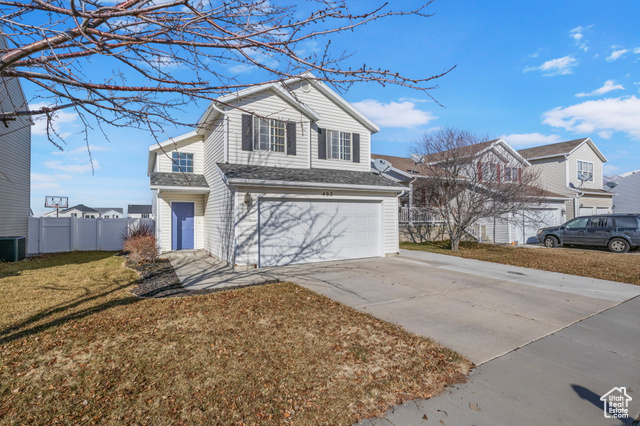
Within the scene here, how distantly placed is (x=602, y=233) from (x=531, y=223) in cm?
397

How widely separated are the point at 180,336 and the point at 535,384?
421cm

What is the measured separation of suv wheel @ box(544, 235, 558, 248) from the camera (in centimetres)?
1549

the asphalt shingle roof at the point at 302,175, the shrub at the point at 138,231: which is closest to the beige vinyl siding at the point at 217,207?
the asphalt shingle roof at the point at 302,175

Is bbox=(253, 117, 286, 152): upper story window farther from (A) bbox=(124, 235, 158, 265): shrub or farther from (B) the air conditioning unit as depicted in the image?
(B) the air conditioning unit

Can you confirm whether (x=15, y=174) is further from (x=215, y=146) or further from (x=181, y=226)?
(x=215, y=146)

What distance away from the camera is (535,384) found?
121 inches

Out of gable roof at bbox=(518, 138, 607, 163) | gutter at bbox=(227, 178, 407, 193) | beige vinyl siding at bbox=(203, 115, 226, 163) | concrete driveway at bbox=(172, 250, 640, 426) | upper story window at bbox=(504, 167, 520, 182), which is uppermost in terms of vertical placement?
gable roof at bbox=(518, 138, 607, 163)

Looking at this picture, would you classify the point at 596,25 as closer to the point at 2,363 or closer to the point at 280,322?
the point at 280,322

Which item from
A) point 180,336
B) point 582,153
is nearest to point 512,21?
point 180,336

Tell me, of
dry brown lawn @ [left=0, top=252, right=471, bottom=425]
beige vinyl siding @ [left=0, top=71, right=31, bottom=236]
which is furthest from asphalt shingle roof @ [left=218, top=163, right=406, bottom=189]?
beige vinyl siding @ [left=0, top=71, right=31, bottom=236]

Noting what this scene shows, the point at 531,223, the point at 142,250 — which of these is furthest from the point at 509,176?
the point at 142,250

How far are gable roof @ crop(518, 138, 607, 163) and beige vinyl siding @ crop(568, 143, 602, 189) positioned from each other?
31 centimetres

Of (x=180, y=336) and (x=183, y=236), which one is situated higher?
(x=183, y=236)

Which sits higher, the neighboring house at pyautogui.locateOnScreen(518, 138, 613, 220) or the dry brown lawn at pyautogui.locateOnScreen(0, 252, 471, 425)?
the neighboring house at pyautogui.locateOnScreen(518, 138, 613, 220)
